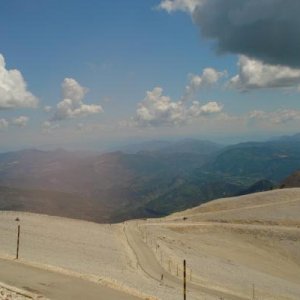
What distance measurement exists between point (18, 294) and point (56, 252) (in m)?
29.7

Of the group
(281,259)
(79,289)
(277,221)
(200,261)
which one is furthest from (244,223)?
(79,289)

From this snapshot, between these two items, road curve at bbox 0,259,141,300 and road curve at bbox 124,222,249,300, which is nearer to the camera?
road curve at bbox 0,259,141,300

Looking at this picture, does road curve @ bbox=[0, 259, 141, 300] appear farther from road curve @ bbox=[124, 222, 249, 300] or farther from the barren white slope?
road curve @ bbox=[124, 222, 249, 300]

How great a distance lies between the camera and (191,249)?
238ft

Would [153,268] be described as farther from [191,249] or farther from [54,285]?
[54,285]

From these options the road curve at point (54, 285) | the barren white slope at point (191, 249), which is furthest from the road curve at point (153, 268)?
the road curve at point (54, 285)

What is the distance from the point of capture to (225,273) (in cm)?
5844

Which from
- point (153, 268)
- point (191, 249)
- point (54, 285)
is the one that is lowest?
point (153, 268)

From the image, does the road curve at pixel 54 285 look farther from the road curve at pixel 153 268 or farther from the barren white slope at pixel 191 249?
the road curve at pixel 153 268

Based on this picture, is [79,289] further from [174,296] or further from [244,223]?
[244,223]

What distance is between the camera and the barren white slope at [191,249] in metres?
44.2

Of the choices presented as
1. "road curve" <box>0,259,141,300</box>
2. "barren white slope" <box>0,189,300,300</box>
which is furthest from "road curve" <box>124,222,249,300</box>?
"road curve" <box>0,259,141,300</box>

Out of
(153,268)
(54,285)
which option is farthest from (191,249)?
(54,285)

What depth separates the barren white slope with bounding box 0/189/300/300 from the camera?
145ft
